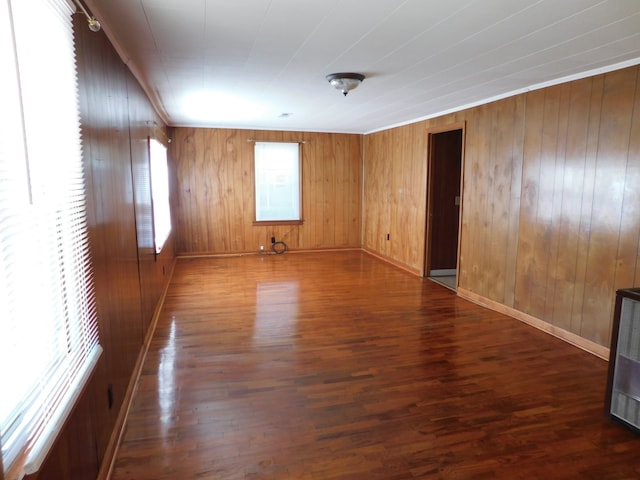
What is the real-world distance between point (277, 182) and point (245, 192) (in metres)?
0.63

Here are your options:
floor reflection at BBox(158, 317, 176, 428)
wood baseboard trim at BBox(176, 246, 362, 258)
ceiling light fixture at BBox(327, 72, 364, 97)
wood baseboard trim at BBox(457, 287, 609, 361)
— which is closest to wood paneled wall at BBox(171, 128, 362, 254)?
wood baseboard trim at BBox(176, 246, 362, 258)

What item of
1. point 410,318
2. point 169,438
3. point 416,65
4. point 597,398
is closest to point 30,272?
point 169,438

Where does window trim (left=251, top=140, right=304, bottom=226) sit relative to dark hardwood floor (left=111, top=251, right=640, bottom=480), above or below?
above

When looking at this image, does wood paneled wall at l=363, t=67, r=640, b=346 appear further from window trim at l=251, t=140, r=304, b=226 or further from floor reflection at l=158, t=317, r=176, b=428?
floor reflection at l=158, t=317, r=176, b=428

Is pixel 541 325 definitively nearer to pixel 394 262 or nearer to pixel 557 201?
pixel 557 201

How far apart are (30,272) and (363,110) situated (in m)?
4.65

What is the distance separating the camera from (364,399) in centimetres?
263

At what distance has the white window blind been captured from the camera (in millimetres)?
1066

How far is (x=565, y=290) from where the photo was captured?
360 cm

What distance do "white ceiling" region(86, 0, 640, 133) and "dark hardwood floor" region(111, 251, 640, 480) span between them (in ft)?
7.43

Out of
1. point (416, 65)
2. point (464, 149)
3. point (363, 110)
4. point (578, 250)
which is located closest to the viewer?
point (416, 65)

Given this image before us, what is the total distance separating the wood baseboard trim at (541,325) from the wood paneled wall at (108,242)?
350cm

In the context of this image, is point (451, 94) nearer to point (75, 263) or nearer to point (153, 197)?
point (153, 197)

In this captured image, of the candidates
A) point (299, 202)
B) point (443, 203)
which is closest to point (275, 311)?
point (443, 203)
